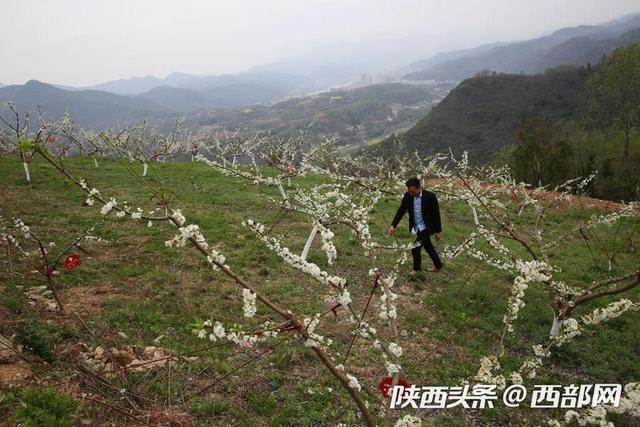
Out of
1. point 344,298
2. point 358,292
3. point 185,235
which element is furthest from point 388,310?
point 358,292

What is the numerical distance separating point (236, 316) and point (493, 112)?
85798 millimetres

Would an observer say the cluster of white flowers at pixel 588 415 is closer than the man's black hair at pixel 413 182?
Yes

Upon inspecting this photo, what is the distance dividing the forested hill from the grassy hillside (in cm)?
6013

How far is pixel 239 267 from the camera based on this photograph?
986 cm

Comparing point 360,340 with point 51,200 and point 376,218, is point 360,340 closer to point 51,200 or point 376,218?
point 376,218

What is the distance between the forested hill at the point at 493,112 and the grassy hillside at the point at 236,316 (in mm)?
60133

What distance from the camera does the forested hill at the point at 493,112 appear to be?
72.3 meters

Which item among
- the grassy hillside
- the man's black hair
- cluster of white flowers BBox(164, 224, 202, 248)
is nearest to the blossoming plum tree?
cluster of white flowers BBox(164, 224, 202, 248)

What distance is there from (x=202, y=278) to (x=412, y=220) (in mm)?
5118

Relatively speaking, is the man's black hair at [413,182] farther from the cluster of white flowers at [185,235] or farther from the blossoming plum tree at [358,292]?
the cluster of white flowers at [185,235]

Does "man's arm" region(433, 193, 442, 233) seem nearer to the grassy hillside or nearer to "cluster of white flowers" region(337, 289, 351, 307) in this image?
the grassy hillside

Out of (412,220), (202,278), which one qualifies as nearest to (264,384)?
(202,278)

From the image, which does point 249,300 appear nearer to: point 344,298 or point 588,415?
point 344,298

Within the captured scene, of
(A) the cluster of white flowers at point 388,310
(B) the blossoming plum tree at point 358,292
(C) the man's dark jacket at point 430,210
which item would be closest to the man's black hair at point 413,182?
(C) the man's dark jacket at point 430,210
